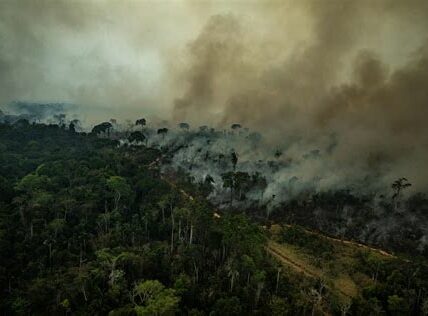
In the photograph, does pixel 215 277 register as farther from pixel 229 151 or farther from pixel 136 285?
pixel 229 151

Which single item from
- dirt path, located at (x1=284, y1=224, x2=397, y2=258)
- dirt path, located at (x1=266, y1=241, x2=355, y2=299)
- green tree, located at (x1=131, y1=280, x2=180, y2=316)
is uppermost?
dirt path, located at (x1=284, y1=224, x2=397, y2=258)

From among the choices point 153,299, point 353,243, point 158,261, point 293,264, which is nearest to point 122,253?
point 158,261

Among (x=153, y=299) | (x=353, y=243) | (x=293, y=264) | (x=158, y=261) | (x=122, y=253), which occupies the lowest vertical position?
(x=153, y=299)

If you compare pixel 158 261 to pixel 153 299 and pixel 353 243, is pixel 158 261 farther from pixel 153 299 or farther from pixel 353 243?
pixel 353 243

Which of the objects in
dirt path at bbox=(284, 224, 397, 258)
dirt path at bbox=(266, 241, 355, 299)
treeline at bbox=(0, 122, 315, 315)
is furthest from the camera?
dirt path at bbox=(284, 224, 397, 258)

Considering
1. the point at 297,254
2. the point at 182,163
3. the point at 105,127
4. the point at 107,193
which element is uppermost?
the point at 105,127

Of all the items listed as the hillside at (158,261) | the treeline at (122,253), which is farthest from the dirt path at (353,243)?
the treeline at (122,253)

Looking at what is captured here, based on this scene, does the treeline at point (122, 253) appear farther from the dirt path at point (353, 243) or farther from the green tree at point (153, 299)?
the dirt path at point (353, 243)

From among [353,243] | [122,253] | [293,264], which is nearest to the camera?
[122,253]

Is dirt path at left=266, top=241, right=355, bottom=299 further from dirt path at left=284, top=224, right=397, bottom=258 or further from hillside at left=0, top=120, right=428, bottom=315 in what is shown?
dirt path at left=284, top=224, right=397, bottom=258

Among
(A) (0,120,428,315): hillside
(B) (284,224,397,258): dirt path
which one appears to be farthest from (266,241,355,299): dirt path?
(B) (284,224,397,258): dirt path

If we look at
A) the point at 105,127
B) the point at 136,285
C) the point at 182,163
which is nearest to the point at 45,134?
the point at 105,127
